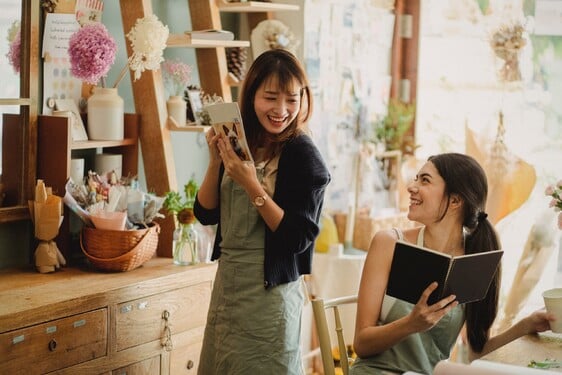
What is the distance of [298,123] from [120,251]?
815 mm

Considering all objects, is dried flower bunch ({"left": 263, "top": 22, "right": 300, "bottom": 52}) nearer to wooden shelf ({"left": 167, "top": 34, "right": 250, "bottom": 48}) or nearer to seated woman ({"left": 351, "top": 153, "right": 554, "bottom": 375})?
wooden shelf ({"left": 167, "top": 34, "right": 250, "bottom": 48})

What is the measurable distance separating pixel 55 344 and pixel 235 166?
2.53 ft

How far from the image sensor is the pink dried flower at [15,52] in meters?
3.07

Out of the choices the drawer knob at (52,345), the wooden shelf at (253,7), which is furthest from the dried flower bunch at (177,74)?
the drawer knob at (52,345)

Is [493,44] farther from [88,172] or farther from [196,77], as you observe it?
[88,172]

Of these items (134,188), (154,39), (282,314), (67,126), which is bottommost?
(282,314)

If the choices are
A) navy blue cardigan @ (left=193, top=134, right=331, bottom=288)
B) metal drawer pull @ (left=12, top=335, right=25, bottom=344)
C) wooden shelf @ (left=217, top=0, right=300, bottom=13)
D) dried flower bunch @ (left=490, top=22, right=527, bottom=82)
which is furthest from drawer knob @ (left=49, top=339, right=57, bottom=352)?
dried flower bunch @ (left=490, top=22, right=527, bottom=82)

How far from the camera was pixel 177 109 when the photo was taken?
11.6 feet

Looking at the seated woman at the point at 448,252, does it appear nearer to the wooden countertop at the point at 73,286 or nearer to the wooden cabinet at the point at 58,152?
the wooden countertop at the point at 73,286

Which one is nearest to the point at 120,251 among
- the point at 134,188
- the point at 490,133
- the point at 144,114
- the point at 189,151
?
the point at 134,188

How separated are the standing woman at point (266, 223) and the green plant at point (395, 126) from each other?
1947 millimetres

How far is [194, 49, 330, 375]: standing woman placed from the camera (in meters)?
2.67

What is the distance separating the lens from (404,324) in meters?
2.36

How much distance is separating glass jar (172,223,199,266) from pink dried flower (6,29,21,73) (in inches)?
31.9
